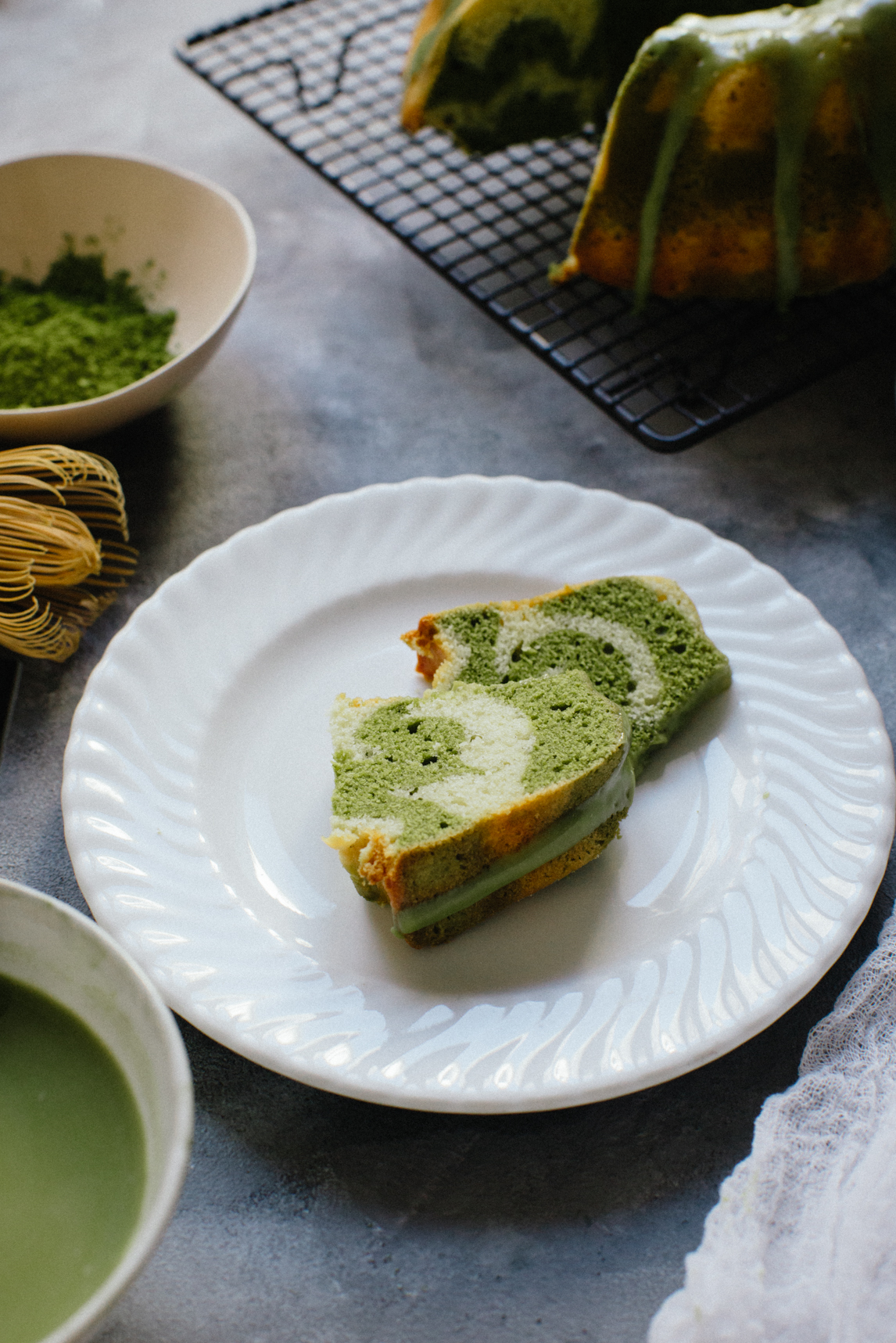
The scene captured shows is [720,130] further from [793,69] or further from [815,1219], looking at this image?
[815,1219]

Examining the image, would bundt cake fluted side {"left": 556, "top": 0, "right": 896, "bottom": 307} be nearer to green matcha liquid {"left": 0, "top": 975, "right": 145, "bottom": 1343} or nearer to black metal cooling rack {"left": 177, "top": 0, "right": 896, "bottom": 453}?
black metal cooling rack {"left": 177, "top": 0, "right": 896, "bottom": 453}

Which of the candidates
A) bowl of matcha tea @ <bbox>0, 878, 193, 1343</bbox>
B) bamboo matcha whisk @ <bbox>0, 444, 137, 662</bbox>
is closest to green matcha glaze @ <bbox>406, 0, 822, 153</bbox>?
bamboo matcha whisk @ <bbox>0, 444, 137, 662</bbox>

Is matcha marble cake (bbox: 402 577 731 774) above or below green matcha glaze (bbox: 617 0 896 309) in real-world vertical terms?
below

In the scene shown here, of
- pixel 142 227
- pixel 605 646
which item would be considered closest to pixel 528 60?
pixel 142 227

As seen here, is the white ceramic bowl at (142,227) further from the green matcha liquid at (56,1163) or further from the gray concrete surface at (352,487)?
the green matcha liquid at (56,1163)

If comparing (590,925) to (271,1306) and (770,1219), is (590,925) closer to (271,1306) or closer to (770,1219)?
(770,1219)

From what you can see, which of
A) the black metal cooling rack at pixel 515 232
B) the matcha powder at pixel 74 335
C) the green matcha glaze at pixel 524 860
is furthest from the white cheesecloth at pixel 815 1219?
the matcha powder at pixel 74 335
